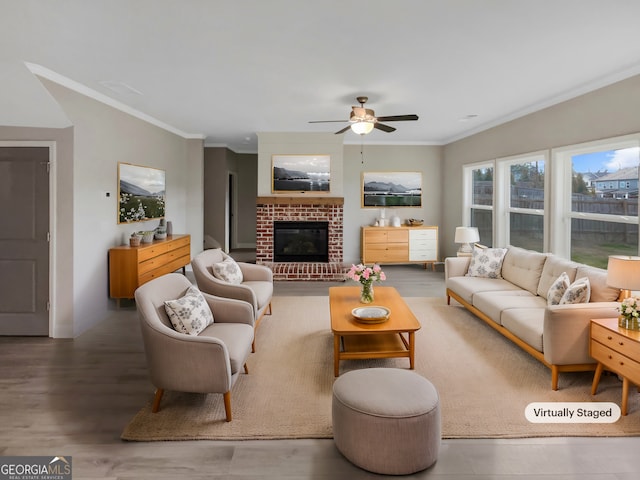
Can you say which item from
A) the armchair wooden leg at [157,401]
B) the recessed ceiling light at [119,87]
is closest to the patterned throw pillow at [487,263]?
the armchair wooden leg at [157,401]

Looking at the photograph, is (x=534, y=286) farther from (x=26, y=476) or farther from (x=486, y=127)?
(x=26, y=476)

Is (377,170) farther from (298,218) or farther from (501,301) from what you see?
(501,301)

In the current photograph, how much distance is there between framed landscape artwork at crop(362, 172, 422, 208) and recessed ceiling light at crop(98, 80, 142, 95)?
5.16m

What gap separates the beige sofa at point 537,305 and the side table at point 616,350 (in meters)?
0.08

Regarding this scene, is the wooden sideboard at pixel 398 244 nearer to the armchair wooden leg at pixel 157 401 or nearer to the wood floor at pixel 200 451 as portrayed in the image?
the wood floor at pixel 200 451

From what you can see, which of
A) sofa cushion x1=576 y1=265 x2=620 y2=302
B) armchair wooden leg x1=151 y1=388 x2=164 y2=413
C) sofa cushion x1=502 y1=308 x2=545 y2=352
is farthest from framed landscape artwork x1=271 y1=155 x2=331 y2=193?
armchair wooden leg x1=151 y1=388 x2=164 y2=413

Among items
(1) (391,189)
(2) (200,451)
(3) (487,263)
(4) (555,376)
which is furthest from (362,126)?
(1) (391,189)

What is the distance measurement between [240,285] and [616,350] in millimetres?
3228

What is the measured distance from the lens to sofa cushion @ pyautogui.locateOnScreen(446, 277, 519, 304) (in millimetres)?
4820

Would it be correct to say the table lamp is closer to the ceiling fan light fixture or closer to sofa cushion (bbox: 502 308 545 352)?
sofa cushion (bbox: 502 308 545 352)

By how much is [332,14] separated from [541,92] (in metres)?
3.13

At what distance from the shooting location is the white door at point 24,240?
14.0 ft

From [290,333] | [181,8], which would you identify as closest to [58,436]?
[290,333]

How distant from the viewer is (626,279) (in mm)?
3033
